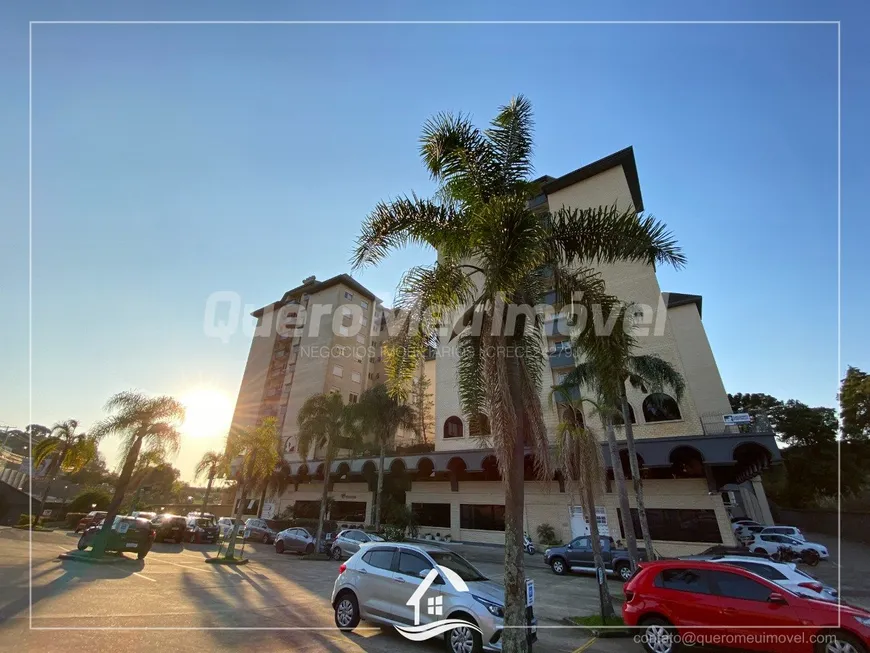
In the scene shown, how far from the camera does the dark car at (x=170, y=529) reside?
24469mm

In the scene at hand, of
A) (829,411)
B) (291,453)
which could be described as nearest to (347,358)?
(291,453)

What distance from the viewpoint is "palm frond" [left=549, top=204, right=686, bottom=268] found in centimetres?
743

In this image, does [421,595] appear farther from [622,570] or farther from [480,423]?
[622,570]

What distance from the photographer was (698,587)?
7.25m

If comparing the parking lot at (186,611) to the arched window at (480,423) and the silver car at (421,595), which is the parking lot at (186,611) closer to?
the silver car at (421,595)

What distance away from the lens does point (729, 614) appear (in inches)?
266

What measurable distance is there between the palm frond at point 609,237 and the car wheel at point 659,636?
6.74 metres

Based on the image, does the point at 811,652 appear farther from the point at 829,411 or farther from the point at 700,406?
the point at 829,411

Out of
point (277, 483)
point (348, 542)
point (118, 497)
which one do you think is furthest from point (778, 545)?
point (277, 483)

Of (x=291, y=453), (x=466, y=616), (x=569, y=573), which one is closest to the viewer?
(x=466, y=616)

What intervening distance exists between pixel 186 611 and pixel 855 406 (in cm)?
5558

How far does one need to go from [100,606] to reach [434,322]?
951 cm

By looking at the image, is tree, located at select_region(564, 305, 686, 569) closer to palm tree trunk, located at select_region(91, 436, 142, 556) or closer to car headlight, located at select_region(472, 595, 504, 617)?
car headlight, located at select_region(472, 595, 504, 617)

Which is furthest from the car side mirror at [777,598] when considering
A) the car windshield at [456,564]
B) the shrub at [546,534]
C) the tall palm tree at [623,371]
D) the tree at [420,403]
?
the tree at [420,403]
